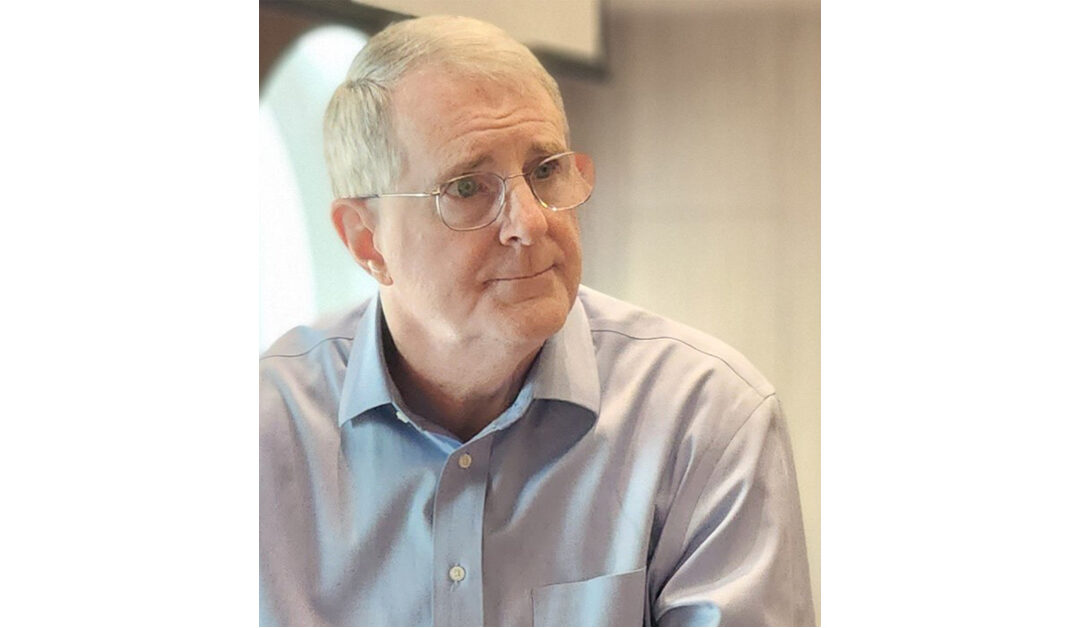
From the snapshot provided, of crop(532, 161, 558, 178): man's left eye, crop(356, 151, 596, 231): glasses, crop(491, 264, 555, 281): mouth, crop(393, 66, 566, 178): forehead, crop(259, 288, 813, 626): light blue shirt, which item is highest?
crop(393, 66, 566, 178): forehead

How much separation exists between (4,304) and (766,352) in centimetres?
127

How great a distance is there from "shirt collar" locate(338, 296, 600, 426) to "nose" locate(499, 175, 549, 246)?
0.51 ft

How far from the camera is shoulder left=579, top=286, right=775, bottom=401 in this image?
1.99m

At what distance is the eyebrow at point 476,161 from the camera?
1.89 meters

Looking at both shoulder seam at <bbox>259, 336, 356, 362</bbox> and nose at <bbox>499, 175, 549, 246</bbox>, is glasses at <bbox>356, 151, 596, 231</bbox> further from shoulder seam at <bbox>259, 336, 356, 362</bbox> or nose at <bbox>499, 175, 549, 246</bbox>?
shoulder seam at <bbox>259, 336, 356, 362</bbox>

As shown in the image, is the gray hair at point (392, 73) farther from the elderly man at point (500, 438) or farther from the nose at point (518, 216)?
the nose at point (518, 216)

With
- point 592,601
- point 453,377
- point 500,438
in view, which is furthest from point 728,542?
point 453,377

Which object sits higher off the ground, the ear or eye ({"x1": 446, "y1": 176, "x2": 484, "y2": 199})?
eye ({"x1": 446, "y1": 176, "x2": 484, "y2": 199})

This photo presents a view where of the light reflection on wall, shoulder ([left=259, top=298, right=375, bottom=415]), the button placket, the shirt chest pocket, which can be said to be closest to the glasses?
the light reflection on wall

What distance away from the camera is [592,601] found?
1.97 m

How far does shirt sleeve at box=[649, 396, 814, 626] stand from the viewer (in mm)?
1965

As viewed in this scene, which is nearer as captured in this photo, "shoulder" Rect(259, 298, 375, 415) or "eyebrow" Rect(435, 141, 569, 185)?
"eyebrow" Rect(435, 141, 569, 185)

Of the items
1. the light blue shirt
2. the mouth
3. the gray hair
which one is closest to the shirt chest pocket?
the light blue shirt
